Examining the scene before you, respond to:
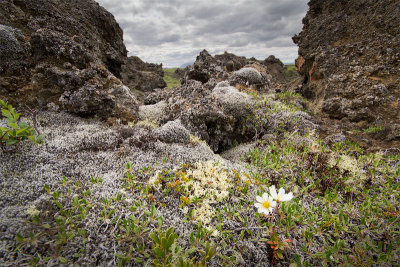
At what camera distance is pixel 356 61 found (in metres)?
7.80


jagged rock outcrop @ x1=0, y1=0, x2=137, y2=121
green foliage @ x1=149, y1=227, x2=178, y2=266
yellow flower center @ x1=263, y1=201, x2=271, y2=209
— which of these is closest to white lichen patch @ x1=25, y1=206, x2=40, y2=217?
green foliage @ x1=149, y1=227, x2=178, y2=266

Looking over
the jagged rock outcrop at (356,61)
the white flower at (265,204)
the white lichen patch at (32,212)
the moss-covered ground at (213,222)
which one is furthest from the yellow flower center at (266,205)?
the jagged rock outcrop at (356,61)

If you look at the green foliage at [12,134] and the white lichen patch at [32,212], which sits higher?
the green foliage at [12,134]

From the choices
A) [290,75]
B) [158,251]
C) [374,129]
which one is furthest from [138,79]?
[290,75]

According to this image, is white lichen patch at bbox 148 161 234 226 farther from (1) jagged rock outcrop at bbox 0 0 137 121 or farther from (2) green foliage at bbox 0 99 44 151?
(1) jagged rock outcrop at bbox 0 0 137 121

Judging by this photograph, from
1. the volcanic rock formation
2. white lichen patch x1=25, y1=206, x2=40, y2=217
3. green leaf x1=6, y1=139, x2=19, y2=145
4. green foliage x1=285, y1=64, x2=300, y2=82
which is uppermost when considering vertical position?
green foliage x1=285, y1=64, x2=300, y2=82

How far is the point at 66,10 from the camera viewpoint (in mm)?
6191

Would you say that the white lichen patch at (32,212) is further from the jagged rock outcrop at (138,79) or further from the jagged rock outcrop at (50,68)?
the jagged rock outcrop at (138,79)

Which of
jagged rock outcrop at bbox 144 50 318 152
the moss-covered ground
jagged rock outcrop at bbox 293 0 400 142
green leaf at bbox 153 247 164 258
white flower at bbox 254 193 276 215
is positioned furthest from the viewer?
jagged rock outcrop at bbox 293 0 400 142

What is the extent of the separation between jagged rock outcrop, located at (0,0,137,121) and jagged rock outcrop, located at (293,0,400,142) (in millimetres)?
7720

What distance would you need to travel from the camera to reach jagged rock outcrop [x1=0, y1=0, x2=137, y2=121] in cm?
444

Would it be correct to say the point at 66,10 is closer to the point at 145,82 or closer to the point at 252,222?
the point at 252,222

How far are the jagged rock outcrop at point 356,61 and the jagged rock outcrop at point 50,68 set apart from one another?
7720mm

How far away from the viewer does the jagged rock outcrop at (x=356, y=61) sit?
6801mm
